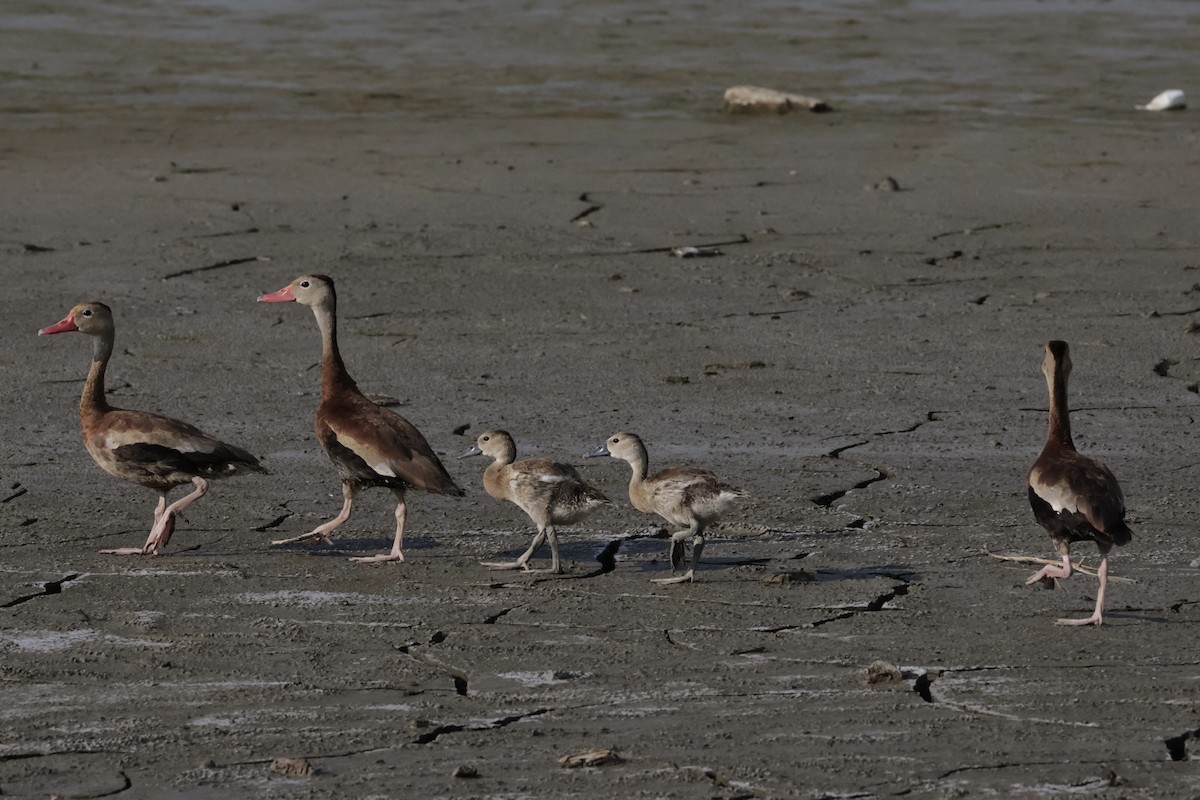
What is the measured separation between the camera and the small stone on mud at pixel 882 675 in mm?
6402

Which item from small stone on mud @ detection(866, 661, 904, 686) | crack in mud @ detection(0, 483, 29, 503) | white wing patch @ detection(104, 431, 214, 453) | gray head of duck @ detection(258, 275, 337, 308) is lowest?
crack in mud @ detection(0, 483, 29, 503)

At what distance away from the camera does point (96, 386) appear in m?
8.66

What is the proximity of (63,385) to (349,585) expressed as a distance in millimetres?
3820

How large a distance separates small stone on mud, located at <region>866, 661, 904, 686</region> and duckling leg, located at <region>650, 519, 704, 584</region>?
1.28 metres

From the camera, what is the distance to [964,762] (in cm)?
574

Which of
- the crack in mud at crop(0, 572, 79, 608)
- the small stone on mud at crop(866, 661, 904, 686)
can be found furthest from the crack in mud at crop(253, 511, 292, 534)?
the small stone on mud at crop(866, 661, 904, 686)

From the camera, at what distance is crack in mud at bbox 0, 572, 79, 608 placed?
Answer: 23.9 feet

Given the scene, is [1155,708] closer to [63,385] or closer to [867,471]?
[867,471]

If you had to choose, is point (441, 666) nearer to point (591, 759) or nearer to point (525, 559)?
point (591, 759)

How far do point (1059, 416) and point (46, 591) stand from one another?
3849 millimetres

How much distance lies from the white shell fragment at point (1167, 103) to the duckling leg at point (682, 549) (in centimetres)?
1468

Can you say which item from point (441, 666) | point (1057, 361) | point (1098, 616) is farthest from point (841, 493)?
point (441, 666)

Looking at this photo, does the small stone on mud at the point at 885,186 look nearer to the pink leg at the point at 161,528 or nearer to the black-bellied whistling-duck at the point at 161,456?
the black-bellied whistling-duck at the point at 161,456

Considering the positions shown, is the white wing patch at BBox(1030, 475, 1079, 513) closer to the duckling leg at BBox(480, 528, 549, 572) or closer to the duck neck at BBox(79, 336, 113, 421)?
the duckling leg at BBox(480, 528, 549, 572)
